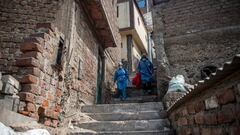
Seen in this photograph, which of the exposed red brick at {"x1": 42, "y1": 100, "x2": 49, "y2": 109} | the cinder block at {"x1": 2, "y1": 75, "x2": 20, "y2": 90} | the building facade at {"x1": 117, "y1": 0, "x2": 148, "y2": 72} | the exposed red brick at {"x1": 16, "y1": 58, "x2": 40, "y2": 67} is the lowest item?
the exposed red brick at {"x1": 42, "y1": 100, "x2": 49, "y2": 109}

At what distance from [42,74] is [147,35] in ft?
55.7

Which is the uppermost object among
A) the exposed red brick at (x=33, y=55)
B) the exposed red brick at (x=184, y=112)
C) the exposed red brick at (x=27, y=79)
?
the exposed red brick at (x=33, y=55)

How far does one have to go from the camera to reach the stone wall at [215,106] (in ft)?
5.37

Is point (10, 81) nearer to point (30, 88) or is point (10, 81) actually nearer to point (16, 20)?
point (30, 88)

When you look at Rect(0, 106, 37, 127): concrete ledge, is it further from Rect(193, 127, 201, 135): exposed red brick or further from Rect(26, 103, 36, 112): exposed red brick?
Rect(193, 127, 201, 135): exposed red brick

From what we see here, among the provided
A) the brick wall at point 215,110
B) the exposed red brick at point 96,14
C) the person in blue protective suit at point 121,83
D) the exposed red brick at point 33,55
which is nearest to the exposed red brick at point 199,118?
the brick wall at point 215,110

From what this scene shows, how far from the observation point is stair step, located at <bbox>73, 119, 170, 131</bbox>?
13.1ft

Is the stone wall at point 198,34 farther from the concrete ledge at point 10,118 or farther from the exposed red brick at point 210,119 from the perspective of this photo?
the concrete ledge at point 10,118

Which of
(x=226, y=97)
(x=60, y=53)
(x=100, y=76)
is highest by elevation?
(x=100, y=76)

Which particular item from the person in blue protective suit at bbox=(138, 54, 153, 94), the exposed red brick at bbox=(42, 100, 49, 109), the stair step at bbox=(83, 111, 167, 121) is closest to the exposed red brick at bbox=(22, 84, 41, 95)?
the exposed red brick at bbox=(42, 100, 49, 109)

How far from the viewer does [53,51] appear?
366 cm

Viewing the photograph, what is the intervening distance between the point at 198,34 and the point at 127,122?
11.9 feet

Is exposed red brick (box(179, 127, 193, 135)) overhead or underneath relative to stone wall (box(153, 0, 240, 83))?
underneath

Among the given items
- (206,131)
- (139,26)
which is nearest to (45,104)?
(206,131)
